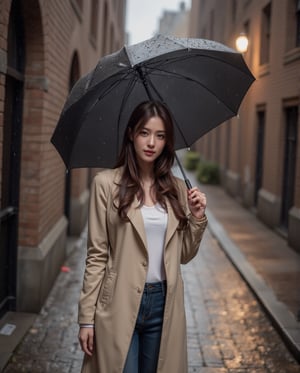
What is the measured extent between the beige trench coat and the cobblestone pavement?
2.20m

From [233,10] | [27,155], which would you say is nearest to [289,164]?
[27,155]

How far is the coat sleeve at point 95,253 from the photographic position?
2.71m

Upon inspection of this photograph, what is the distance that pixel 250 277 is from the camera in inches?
310

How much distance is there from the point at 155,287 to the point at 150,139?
76cm

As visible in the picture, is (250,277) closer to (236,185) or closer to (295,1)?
(295,1)

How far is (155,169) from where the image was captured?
290 cm

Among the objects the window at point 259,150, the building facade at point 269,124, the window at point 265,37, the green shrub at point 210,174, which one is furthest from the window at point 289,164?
the green shrub at point 210,174

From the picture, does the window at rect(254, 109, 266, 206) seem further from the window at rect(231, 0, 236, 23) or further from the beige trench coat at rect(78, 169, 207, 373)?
the beige trench coat at rect(78, 169, 207, 373)

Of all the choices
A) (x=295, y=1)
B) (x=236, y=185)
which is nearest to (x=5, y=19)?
(x=295, y=1)

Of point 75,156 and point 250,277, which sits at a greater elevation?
point 75,156

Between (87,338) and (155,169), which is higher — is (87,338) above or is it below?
below

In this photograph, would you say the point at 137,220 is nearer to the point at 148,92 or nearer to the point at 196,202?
the point at 196,202

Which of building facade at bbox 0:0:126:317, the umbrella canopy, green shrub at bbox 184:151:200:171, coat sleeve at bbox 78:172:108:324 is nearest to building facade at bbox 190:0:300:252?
building facade at bbox 0:0:126:317

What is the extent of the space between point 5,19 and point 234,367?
11.9ft
